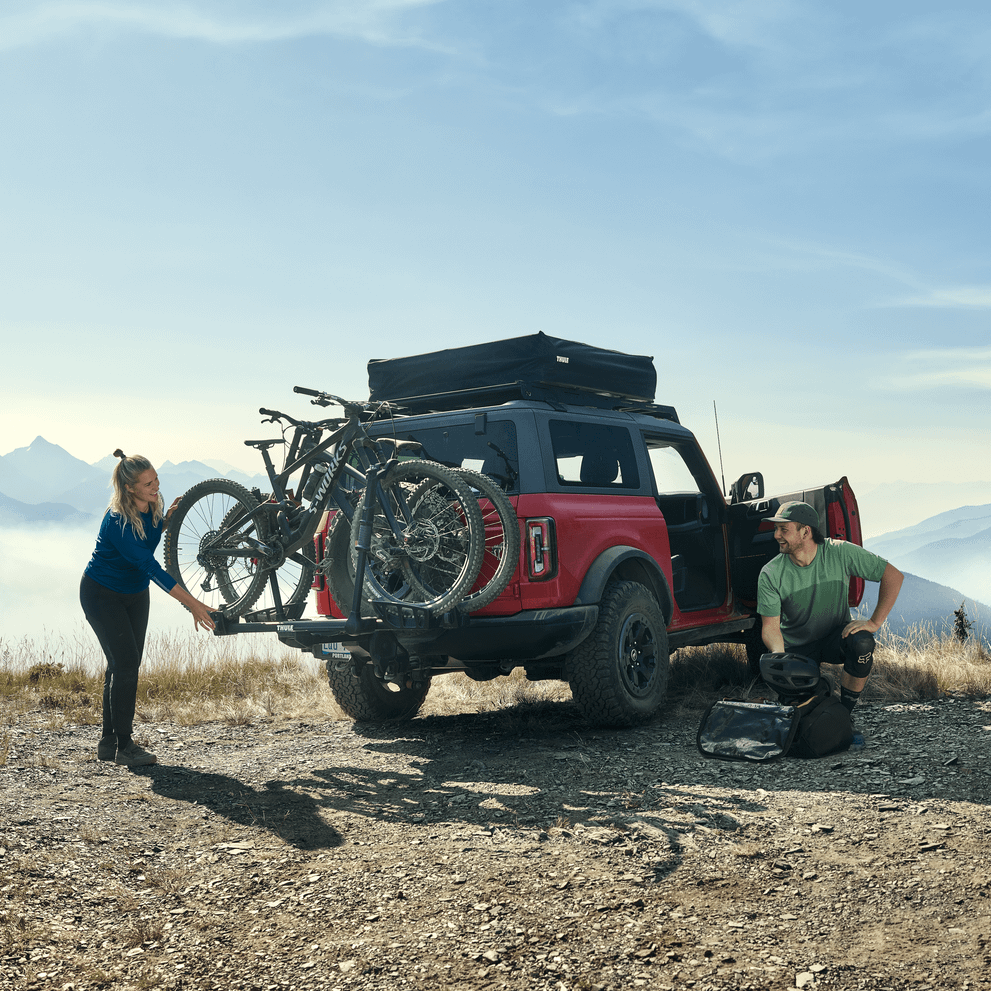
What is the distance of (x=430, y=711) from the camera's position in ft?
26.6

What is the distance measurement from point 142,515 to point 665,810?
3.68m

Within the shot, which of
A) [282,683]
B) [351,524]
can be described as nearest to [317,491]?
[351,524]

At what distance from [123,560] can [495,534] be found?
232 cm

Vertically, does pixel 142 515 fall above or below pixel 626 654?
above

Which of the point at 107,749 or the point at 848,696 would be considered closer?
the point at 848,696

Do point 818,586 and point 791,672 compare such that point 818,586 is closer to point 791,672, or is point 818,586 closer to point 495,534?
point 791,672

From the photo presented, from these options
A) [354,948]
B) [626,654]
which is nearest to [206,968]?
[354,948]

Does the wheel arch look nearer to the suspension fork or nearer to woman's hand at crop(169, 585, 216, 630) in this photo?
the suspension fork

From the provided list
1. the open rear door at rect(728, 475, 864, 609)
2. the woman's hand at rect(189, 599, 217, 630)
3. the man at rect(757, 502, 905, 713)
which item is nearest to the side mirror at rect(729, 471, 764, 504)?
the open rear door at rect(728, 475, 864, 609)

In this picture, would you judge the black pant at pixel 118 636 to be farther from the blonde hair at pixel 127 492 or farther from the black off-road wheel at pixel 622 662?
the black off-road wheel at pixel 622 662

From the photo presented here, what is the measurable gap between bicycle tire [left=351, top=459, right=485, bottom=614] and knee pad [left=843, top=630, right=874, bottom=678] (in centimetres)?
222

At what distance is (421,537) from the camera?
575cm

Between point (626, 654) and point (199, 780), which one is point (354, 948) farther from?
point (626, 654)

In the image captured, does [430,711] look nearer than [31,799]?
No
